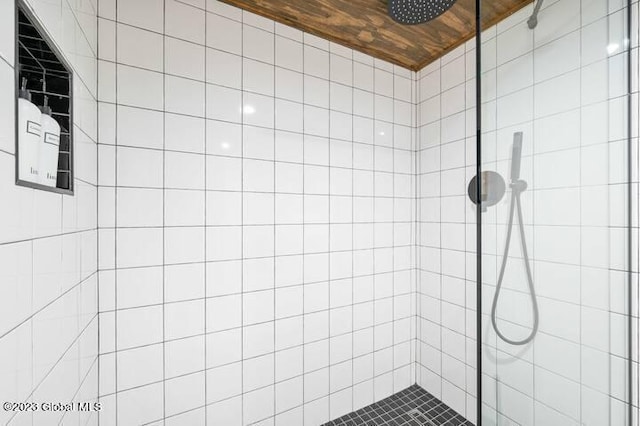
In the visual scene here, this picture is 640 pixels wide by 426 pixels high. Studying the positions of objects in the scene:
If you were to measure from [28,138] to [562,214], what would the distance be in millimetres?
1323

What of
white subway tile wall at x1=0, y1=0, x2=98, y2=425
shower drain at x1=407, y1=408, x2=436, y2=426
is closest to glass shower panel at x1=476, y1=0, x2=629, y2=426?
shower drain at x1=407, y1=408, x2=436, y2=426

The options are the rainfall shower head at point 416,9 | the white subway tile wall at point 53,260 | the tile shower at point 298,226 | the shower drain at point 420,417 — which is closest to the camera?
the white subway tile wall at point 53,260

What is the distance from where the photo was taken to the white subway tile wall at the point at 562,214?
0.77 meters

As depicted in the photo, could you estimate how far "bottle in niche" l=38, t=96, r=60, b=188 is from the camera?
618mm

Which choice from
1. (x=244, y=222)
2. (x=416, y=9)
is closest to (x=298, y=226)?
(x=244, y=222)

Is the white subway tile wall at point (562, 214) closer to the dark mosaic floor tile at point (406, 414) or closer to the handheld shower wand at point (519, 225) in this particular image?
the handheld shower wand at point (519, 225)

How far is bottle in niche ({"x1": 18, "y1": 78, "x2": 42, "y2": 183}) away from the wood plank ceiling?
3.47 feet

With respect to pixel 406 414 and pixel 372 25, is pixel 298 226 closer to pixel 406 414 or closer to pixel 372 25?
pixel 372 25

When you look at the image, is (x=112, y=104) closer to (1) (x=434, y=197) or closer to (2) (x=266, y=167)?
(2) (x=266, y=167)

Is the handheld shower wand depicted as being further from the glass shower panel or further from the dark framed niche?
the dark framed niche

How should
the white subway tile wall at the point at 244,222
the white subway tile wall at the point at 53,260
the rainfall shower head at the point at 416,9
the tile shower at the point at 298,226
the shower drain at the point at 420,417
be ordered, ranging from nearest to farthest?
the white subway tile wall at the point at 53,260 → the tile shower at the point at 298,226 → the white subway tile wall at the point at 244,222 → the rainfall shower head at the point at 416,9 → the shower drain at the point at 420,417

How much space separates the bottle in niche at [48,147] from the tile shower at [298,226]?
0.24 feet

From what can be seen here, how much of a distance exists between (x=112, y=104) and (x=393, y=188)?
1.49 m

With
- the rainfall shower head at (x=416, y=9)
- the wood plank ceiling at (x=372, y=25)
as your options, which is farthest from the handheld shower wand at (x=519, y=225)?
the wood plank ceiling at (x=372, y=25)
